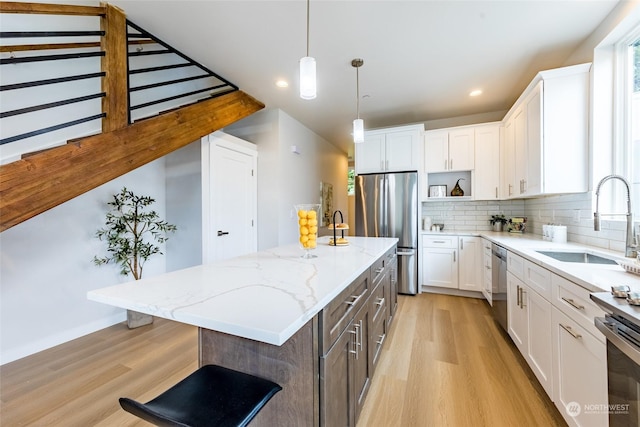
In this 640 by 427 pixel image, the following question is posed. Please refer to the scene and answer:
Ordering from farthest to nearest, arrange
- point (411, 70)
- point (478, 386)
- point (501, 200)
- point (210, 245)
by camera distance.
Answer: point (501, 200)
point (210, 245)
point (411, 70)
point (478, 386)

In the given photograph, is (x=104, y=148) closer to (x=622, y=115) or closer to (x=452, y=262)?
(x=622, y=115)

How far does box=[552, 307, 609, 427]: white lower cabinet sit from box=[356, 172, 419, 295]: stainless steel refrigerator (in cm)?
225

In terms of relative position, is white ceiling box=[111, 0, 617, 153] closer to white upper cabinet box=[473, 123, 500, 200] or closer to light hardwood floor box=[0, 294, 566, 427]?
white upper cabinet box=[473, 123, 500, 200]

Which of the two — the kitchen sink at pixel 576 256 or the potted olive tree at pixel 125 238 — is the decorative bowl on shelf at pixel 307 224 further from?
the potted olive tree at pixel 125 238

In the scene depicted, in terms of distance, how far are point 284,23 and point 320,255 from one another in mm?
1866

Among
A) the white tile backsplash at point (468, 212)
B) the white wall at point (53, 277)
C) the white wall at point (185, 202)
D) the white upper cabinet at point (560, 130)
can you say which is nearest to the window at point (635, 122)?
the white upper cabinet at point (560, 130)

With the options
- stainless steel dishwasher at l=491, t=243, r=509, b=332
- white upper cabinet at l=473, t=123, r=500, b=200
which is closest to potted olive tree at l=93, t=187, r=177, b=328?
stainless steel dishwasher at l=491, t=243, r=509, b=332

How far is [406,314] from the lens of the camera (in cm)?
302

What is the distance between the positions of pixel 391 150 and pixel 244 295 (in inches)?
139

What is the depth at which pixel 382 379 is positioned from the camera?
6.10 feet

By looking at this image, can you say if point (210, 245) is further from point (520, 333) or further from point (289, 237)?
point (520, 333)

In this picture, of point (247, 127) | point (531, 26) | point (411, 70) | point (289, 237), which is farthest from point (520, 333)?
point (247, 127)

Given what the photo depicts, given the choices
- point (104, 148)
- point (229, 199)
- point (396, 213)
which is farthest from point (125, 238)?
point (396, 213)

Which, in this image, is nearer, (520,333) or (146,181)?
(520,333)
